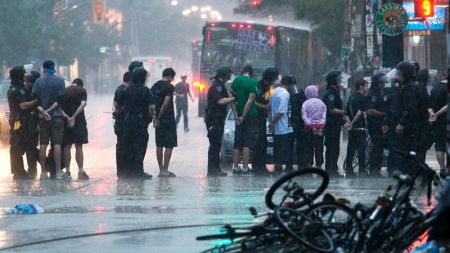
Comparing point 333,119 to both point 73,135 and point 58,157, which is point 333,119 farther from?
point 58,157

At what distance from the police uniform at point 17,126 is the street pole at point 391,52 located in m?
8.06

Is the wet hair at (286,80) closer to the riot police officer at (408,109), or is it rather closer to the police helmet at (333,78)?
the police helmet at (333,78)

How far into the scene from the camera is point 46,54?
74.8m

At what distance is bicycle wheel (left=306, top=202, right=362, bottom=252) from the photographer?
8656 mm

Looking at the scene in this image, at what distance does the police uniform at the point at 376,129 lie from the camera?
19922 millimetres

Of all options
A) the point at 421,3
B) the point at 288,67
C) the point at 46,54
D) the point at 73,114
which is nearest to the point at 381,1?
the point at 421,3

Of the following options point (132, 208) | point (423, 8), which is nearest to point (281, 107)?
point (132, 208)

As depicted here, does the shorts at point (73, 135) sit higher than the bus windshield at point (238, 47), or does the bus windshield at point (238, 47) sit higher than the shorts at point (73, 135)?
the bus windshield at point (238, 47)

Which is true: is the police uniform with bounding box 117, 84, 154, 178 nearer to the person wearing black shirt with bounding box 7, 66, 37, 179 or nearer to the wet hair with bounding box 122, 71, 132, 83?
the wet hair with bounding box 122, 71, 132, 83

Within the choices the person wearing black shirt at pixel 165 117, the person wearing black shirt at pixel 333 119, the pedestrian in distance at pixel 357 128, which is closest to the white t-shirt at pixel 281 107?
the person wearing black shirt at pixel 333 119

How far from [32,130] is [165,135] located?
207 centimetres

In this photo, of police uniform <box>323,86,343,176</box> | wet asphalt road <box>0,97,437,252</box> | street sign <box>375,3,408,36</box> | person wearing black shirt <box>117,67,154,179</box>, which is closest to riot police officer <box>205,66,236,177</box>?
wet asphalt road <box>0,97,437,252</box>

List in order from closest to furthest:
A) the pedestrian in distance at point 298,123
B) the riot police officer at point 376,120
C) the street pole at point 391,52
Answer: the riot police officer at point 376,120, the pedestrian in distance at point 298,123, the street pole at point 391,52

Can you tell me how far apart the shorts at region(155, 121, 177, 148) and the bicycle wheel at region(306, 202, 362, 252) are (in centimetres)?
1101
